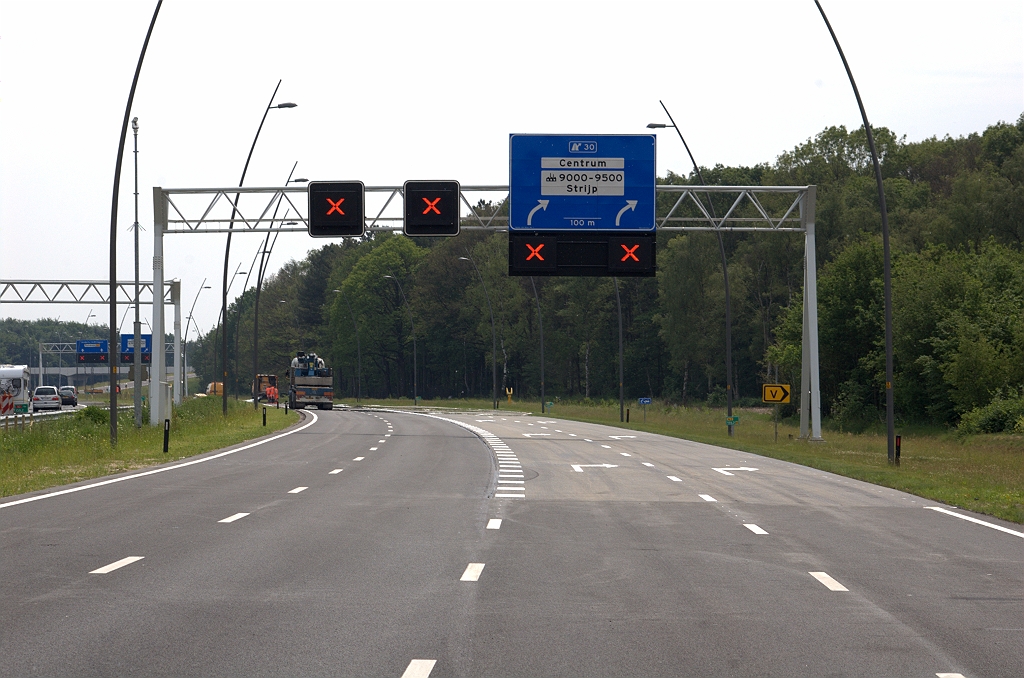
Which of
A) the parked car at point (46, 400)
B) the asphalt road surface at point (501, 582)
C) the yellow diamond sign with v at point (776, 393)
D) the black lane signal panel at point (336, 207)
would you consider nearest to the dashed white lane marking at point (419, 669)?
the asphalt road surface at point (501, 582)

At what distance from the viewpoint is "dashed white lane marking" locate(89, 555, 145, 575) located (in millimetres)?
11005

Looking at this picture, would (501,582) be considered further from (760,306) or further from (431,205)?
(760,306)

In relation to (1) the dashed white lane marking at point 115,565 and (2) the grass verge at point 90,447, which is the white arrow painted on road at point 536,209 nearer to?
(2) the grass verge at point 90,447

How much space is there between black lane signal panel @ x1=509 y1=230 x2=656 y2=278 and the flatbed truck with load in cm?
5943

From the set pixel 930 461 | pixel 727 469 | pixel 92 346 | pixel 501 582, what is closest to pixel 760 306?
pixel 92 346

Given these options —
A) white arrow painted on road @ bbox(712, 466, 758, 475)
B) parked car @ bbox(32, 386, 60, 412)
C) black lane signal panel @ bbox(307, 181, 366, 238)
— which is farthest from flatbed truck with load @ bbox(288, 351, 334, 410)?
white arrow painted on road @ bbox(712, 466, 758, 475)

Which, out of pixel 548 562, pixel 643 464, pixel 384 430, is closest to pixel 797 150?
pixel 384 430

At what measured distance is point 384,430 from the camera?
5175 cm

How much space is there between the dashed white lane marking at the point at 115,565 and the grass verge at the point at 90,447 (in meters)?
7.81

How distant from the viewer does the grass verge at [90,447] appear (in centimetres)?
2315

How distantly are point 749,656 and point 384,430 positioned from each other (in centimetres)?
4456

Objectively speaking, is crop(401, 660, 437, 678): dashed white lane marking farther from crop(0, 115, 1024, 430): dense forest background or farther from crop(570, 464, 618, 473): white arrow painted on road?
crop(0, 115, 1024, 430): dense forest background

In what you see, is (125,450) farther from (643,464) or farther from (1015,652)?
(1015,652)

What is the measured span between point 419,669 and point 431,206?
103ft
